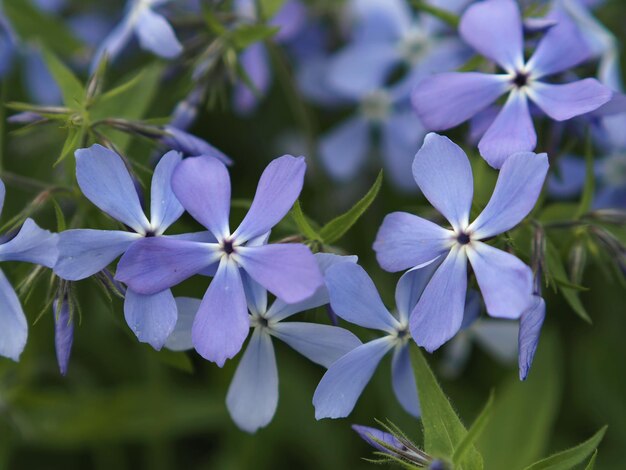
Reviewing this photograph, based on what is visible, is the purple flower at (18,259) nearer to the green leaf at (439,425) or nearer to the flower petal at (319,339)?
Answer: the flower petal at (319,339)

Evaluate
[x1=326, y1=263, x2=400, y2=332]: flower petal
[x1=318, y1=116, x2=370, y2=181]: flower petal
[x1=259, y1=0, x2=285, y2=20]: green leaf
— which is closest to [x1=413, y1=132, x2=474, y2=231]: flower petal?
[x1=326, y1=263, x2=400, y2=332]: flower petal

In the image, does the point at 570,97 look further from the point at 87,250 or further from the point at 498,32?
the point at 87,250

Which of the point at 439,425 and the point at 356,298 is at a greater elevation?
the point at 356,298

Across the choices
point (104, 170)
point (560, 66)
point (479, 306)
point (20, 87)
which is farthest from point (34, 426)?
point (560, 66)

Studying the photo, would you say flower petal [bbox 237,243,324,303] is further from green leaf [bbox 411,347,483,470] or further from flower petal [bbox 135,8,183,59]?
flower petal [bbox 135,8,183,59]

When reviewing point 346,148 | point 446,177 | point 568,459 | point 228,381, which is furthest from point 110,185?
point 346,148

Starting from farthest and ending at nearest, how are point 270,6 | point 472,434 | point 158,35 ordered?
point 270,6 < point 158,35 < point 472,434
